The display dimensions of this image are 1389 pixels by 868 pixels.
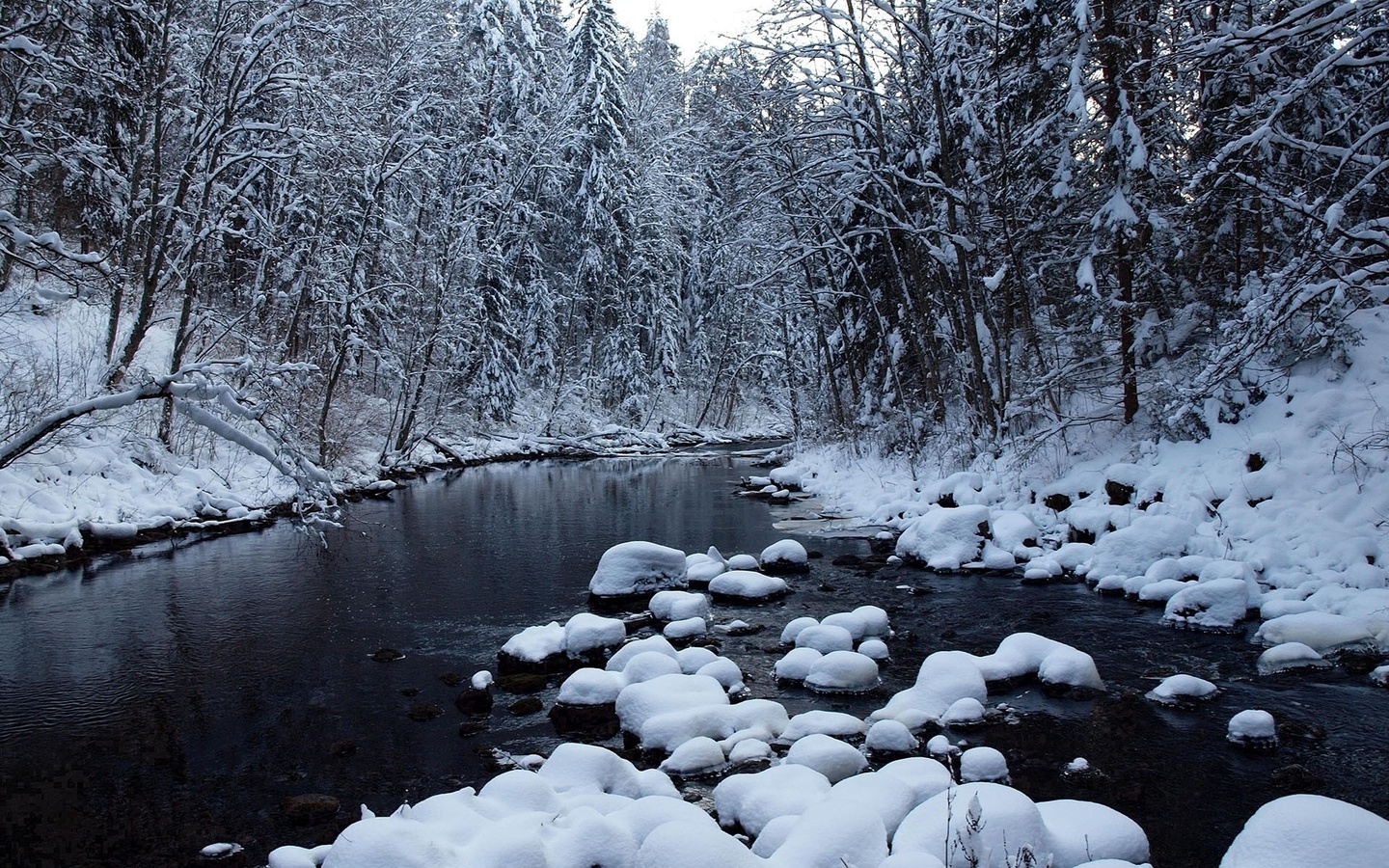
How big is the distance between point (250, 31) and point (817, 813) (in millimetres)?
14999

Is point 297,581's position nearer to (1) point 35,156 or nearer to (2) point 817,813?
(1) point 35,156

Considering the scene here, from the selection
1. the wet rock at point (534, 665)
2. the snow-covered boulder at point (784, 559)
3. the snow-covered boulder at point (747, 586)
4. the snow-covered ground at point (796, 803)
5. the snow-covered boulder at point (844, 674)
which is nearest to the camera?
the snow-covered ground at point (796, 803)

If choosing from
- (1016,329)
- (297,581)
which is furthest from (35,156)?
(1016,329)

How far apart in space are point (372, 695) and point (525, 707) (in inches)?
55.4

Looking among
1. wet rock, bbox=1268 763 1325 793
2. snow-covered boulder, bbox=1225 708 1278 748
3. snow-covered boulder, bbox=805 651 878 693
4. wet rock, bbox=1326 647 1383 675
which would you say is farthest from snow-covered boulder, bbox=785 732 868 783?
wet rock, bbox=1326 647 1383 675

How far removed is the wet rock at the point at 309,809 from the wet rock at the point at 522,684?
6.84ft

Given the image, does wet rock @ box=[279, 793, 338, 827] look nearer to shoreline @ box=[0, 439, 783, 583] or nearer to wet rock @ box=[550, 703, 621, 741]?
wet rock @ box=[550, 703, 621, 741]

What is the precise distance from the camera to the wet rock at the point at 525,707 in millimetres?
6875

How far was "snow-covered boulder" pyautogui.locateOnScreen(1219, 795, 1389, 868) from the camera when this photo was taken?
3.65 meters

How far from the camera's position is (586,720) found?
6.71 m

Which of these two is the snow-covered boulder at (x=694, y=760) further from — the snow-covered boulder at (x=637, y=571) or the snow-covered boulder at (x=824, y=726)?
the snow-covered boulder at (x=637, y=571)

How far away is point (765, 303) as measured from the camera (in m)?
32.3

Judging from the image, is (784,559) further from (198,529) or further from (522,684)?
(198,529)

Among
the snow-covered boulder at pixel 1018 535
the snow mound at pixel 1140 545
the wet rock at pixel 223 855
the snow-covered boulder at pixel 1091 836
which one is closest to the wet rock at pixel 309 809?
the wet rock at pixel 223 855
